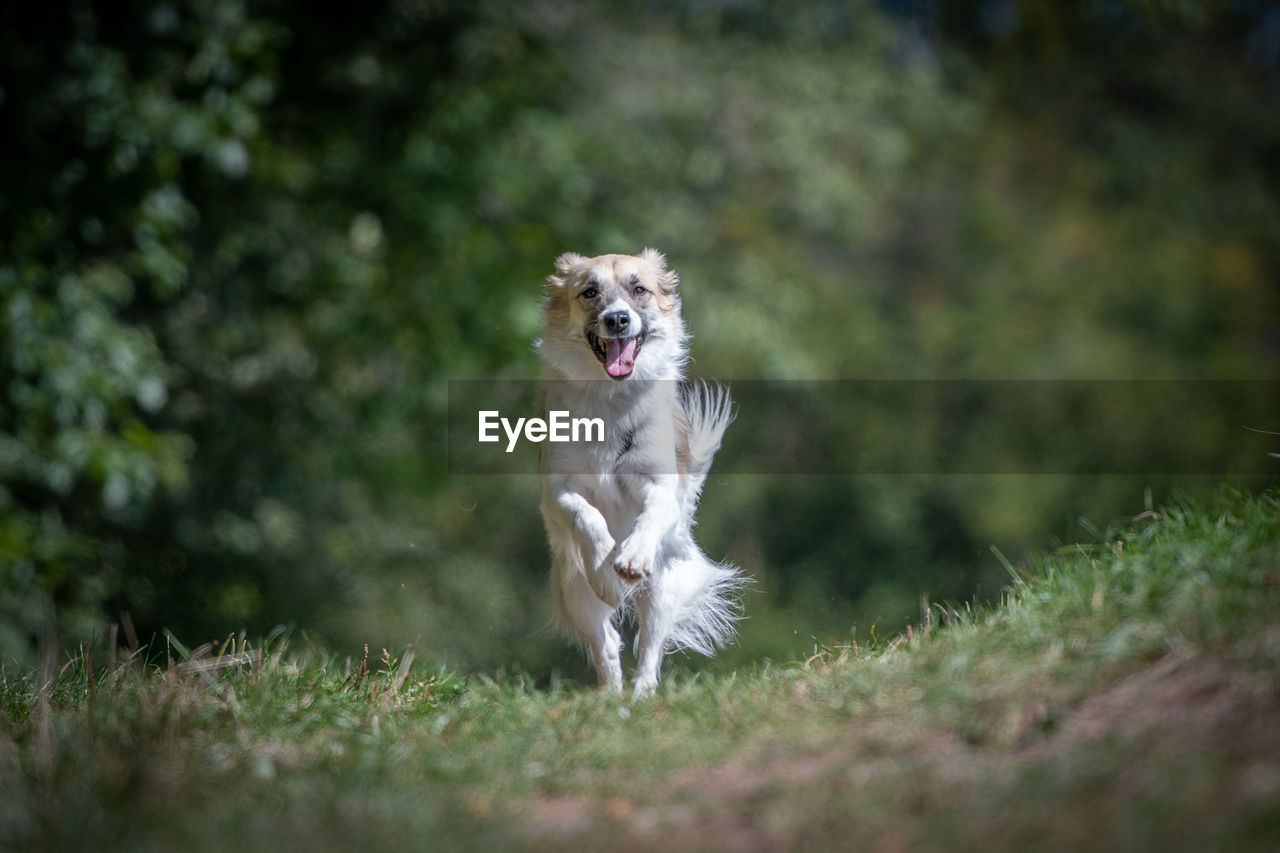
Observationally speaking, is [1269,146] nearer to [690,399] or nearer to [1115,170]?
[1115,170]

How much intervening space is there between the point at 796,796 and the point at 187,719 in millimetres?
2041

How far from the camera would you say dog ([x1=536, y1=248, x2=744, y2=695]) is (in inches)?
196

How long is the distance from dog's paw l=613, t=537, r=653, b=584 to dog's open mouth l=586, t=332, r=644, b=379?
0.78 metres

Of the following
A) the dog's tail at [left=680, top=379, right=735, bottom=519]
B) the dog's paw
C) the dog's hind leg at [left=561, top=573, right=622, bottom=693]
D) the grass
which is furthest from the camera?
the dog's tail at [left=680, top=379, right=735, bottom=519]

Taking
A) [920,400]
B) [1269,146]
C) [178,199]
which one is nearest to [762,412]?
[920,400]

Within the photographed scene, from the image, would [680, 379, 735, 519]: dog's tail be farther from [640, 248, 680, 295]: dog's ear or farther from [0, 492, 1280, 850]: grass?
[0, 492, 1280, 850]: grass

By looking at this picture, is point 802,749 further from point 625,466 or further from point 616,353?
point 616,353

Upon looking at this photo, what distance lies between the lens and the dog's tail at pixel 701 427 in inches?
217

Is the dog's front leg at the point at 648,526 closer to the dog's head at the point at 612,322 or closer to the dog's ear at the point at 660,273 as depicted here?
the dog's head at the point at 612,322

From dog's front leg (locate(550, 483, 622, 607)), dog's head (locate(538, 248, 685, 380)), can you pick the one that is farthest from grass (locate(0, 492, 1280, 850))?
dog's head (locate(538, 248, 685, 380))

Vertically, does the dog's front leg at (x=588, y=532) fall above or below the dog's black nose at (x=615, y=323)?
below

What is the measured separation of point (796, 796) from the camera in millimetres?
2965

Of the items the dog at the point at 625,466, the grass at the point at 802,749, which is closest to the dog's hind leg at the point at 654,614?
the dog at the point at 625,466

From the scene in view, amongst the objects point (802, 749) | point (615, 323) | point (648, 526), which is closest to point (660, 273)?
point (615, 323)
